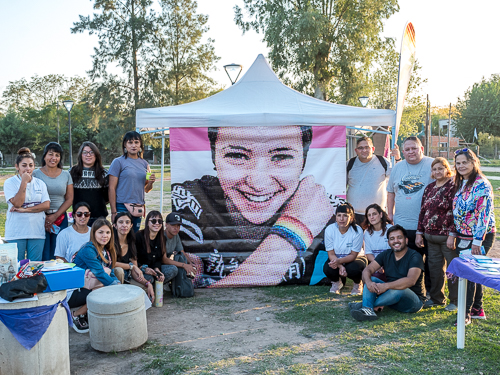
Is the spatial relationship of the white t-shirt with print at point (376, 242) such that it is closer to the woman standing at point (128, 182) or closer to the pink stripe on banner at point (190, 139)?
the pink stripe on banner at point (190, 139)

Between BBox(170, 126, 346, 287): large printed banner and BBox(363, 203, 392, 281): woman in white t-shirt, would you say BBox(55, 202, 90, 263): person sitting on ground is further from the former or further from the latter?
BBox(363, 203, 392, 281): woman in white t-shirt

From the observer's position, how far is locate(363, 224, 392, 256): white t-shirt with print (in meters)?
4.34

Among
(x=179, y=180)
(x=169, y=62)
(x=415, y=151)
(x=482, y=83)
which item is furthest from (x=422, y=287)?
(x=482, y=83)

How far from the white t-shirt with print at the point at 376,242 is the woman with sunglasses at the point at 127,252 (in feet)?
7.65

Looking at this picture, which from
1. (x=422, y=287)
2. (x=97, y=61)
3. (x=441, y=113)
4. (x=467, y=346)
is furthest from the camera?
(x=441, y=113)

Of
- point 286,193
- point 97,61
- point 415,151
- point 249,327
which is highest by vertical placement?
point 97,61

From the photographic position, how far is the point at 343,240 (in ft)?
15.3

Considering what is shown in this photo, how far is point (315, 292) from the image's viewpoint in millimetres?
4703

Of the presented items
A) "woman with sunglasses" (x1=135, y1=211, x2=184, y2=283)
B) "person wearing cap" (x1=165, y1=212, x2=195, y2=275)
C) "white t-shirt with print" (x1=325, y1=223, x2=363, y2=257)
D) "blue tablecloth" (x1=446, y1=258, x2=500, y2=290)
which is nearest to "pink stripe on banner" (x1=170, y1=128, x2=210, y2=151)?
"person wearing cap" (x1=165, y1=212, x2=195, y2=275)

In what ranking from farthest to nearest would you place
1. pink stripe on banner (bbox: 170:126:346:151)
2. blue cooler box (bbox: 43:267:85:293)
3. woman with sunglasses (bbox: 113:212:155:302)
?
pink stripe on banner (bbox: 170:126:346:151) → woman with sunglasses (bbox: 113:212:155:302) → blue cooler box (bbox: 43:267:85:293)

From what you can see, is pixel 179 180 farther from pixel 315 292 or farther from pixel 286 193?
pixel 315 292

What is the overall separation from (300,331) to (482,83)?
49.0 metres

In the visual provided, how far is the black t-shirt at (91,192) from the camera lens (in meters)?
4.46

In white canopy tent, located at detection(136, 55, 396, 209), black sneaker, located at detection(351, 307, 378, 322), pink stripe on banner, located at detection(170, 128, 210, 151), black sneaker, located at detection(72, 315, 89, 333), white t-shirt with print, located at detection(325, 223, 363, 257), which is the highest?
white canopy tent, located at detection(136, 55, 396, 209)
